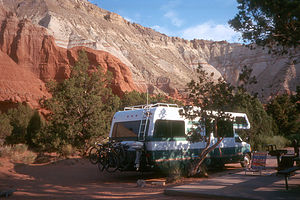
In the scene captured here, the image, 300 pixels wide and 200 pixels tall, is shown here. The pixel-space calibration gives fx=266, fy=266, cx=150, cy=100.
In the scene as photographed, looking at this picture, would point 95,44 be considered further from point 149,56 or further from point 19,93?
point 149,56

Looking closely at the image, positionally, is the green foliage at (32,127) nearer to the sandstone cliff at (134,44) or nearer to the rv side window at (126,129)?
the rv side window at (126,129)

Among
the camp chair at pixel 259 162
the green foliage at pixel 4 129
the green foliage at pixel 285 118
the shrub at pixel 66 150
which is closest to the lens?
the camp chair at pixel 259 162

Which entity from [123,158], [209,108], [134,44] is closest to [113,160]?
[123,158]

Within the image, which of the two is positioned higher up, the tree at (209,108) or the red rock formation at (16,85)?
the red rock formation at (16,85)

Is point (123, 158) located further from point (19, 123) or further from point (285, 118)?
point (285, 118)

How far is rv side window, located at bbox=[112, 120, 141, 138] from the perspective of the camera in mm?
10547

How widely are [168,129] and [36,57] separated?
141ft

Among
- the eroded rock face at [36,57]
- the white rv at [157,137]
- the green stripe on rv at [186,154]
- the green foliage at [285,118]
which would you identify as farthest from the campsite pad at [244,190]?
the eroded rock face at [36,57]

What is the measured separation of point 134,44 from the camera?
248ft

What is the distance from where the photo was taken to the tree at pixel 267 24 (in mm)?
6809

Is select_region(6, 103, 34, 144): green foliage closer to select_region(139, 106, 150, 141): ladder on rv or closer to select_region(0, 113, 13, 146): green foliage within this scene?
select_region(0, 113, 13, 146): green foliage

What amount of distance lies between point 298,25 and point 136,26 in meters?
95.3

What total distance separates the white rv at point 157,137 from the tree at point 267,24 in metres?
3.42

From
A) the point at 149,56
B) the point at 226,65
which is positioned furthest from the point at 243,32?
the point at 226,65
